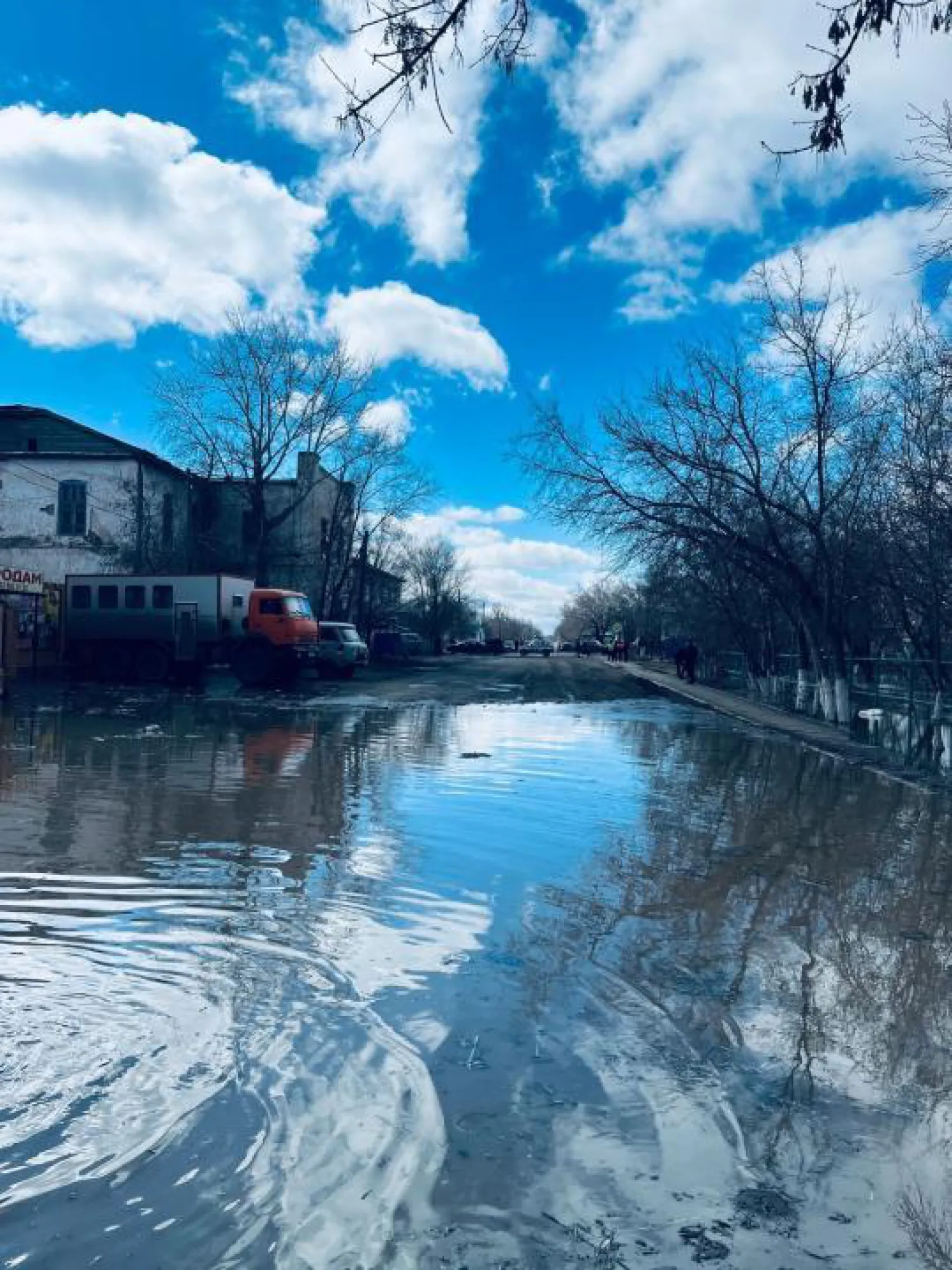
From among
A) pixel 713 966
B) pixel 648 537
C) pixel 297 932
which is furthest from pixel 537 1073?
pixel 648 537

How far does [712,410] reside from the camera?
25.3m

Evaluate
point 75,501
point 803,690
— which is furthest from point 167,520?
point 803,690

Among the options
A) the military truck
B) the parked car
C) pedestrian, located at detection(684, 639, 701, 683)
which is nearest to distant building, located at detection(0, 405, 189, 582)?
the parked car

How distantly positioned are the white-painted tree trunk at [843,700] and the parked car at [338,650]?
19.9m

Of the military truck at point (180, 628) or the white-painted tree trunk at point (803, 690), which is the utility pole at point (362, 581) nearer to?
the military truck at point (180, 628)

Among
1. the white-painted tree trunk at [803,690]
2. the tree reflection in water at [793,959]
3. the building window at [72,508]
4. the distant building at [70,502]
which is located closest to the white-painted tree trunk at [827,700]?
the white-painted tree trunk at [803,690]

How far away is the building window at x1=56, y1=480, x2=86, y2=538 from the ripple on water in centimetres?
3967

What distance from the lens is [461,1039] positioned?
14.7 feet

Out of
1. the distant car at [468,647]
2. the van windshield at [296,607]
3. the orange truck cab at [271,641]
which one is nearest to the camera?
the orange truck cab at [271,641]

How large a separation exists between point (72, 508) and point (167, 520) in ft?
13.0

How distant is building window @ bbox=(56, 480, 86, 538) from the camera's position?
42.6m

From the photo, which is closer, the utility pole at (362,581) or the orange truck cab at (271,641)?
the orange truck cab at (271,641)

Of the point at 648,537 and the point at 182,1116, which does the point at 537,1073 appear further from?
the point at 648,537

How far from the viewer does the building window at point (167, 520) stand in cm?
4475
